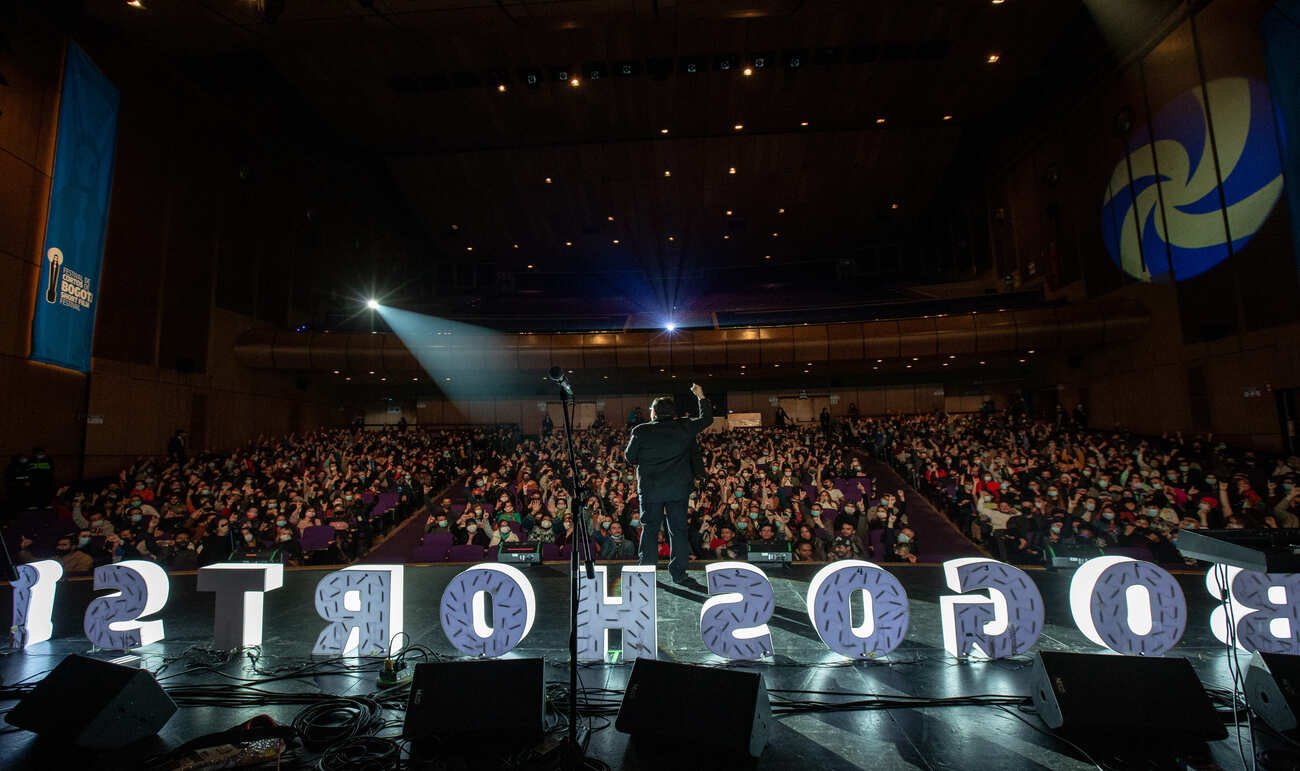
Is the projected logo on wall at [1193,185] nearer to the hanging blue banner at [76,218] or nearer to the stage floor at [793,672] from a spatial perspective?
the stage floor at [793,672]

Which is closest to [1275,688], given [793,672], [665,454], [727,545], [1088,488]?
[793,672]

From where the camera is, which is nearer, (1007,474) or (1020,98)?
(1007,474)

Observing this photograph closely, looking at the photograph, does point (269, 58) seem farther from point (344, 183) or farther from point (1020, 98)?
point (1020, 98)

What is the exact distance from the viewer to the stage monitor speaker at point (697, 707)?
237 cm

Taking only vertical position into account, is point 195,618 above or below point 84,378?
below

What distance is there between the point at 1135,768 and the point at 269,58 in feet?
66.1

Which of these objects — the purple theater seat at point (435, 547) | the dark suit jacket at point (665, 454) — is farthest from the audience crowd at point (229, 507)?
the dark suit jacket at point (665, 454)

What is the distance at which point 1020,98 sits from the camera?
57.1ft

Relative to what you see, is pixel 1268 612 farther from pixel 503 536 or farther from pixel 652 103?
pixel 652 103

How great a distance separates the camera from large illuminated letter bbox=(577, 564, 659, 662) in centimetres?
341

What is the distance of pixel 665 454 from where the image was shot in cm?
439

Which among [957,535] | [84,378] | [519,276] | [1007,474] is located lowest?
[957,535]

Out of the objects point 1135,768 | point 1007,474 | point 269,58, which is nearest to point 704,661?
point 1135,768

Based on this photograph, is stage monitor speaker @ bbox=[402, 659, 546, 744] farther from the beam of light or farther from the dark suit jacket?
the beam of light
